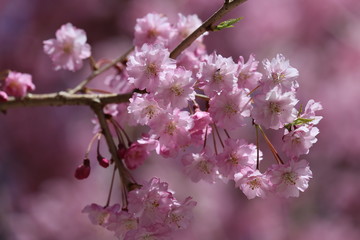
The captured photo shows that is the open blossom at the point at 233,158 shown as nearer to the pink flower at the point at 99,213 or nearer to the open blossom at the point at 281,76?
the open blossom at the point at 281,76

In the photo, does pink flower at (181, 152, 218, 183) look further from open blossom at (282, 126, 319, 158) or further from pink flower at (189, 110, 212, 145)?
open blossom at (282, 126, 319, 158)

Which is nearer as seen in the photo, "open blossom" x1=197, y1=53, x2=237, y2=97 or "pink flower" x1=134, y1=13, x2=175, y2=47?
"open blossom" x1=197, y1=53, x2=237, y2=97

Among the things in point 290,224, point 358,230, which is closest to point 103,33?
point 290,224

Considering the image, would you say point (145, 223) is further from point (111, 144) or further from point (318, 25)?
point (318, 25)

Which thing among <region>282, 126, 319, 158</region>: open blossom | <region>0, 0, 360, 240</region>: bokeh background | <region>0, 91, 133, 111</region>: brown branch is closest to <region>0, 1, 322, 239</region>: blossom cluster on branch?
<region>282, 126, 319, 158</region>: open blossom

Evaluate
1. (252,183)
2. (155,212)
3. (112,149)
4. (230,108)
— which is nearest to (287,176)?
(252,183)
